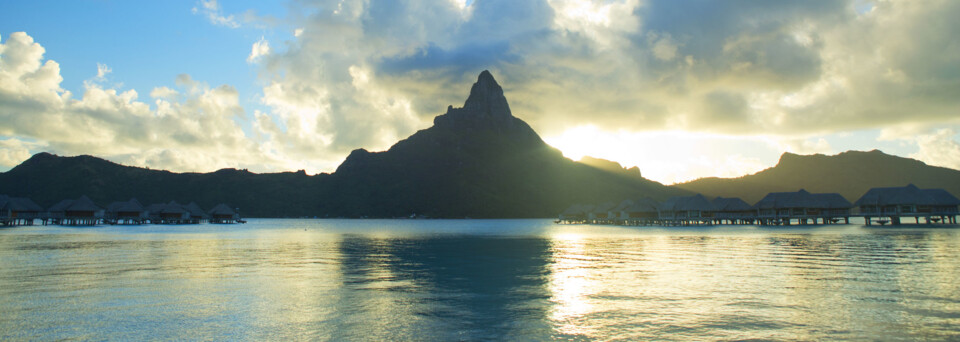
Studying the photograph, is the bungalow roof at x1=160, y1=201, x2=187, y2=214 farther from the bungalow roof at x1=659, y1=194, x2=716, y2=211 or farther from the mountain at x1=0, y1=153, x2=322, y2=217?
the bungalow roof at x1=659, y1=194, x2=716, y2=211

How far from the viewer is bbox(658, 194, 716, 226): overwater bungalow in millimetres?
97812

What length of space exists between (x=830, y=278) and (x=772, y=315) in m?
10.4

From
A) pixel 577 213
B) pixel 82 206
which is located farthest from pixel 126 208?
pixel 577 213

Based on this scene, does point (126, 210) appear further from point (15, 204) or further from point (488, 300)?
point (488, 300)

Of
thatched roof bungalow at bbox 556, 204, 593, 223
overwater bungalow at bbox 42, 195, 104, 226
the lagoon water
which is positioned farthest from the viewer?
thatched roof bungalow at bbox 556, 204, 593, 223

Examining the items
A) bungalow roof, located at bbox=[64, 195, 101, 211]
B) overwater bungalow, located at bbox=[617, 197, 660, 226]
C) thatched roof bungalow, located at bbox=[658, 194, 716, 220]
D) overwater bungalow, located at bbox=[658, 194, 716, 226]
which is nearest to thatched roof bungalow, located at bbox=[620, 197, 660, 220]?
overwater bungalow, located at bbox=[617, 197, 660, 226]

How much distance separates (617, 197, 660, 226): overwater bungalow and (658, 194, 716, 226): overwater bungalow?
8.52 feet

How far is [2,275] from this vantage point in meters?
24.0

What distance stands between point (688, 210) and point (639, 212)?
11.6 meters

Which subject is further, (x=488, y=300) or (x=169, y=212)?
(x=169, y=212)

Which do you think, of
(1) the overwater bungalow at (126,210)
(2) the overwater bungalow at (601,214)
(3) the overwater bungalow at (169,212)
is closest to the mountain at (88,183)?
(3) the overwater bungalow at (169,212)

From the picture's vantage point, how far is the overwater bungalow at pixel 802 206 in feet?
292

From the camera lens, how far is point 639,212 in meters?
108

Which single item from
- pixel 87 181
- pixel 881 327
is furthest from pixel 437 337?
pixel 87 181
